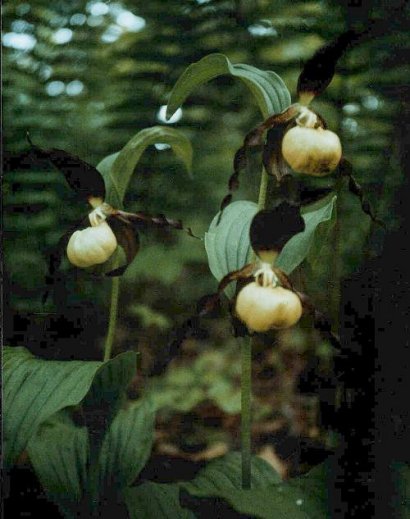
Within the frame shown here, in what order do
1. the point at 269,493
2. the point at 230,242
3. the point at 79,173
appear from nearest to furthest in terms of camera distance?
1. the point at 269,493
2. the point at 230,242
3. the point at 79,173

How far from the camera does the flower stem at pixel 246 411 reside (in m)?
1.31

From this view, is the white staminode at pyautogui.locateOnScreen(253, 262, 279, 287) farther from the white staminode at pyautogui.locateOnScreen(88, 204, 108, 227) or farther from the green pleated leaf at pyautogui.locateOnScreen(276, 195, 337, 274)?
the white staminode at pyautogui.locateOnScreen(88, 204, 108, 227)

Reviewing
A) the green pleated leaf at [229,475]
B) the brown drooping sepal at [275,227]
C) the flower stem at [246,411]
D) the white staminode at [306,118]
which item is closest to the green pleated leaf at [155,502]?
the green pleated leaf at [229,475]

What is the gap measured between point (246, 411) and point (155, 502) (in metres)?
0.28

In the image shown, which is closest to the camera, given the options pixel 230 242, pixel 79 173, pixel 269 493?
pixel 269 493

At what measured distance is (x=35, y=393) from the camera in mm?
1285

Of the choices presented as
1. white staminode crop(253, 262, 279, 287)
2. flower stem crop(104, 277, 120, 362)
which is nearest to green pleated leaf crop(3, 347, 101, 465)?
flower stem crop(104, 277, 120, 362)

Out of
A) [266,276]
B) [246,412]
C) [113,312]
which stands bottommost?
[246,412]

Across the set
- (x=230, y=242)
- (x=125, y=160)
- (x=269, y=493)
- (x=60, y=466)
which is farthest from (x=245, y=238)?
(x=60, y=466)

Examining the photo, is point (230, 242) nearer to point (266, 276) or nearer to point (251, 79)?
point (266, 276)

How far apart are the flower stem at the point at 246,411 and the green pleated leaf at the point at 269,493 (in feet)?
0.08

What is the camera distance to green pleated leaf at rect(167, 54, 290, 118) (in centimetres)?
124

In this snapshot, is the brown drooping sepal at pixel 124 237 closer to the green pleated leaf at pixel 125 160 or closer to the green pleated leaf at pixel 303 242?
the green pleated leaf at pixel 125 160

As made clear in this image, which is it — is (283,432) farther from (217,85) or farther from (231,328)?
(217,85)
